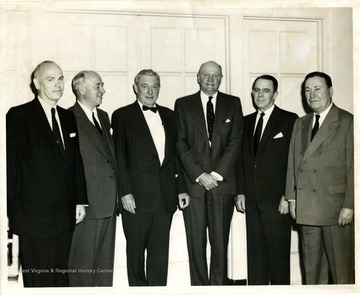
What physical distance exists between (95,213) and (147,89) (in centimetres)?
72

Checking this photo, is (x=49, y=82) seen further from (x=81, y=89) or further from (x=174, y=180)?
(x=174, y=180)

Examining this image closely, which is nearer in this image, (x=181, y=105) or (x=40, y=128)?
(x=40, y=128)

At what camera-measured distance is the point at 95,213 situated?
2428 millimetres

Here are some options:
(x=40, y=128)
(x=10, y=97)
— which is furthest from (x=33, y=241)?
(x=10, y=97)

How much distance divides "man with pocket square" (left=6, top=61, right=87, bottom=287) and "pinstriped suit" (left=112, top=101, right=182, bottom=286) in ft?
0.81

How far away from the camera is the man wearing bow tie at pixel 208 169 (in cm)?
250

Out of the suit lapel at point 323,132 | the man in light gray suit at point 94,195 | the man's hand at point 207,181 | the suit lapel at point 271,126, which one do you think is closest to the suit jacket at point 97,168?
the man in light gray suit at point 94,195

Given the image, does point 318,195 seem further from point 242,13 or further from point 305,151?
point 242,13

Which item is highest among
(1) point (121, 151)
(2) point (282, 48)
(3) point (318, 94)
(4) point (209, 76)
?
(2) point (282, 48)

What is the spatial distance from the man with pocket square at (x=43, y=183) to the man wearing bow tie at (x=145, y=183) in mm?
248

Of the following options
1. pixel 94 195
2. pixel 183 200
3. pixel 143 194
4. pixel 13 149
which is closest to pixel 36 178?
pixel 13 149

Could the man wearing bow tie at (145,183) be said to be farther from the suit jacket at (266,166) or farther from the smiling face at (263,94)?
the smiling face at (263,94)

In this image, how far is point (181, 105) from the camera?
2.52m

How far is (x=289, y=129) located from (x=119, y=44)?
1043mm
